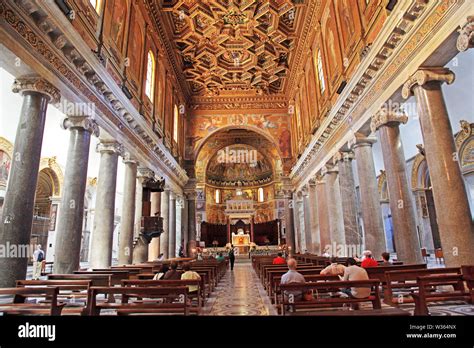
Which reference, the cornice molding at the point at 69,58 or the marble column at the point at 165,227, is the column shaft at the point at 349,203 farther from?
the marble column at the point at 165,227

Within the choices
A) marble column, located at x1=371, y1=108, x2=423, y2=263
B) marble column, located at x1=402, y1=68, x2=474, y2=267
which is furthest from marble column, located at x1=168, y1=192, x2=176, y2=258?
marble column, located at x1=402, y1=68, x2=474, y2=267

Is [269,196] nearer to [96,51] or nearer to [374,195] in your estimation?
[374,195]

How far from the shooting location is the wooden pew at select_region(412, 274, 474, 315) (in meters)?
3.58

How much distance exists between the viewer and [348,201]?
10.5 m

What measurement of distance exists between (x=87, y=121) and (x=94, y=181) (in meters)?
9.78

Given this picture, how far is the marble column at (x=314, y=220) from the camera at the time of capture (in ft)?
49.9

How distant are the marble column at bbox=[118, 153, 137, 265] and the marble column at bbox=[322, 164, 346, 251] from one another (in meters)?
8.17

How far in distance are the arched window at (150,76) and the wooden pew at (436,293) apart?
40.2 ft

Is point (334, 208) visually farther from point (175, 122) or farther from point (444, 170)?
point (175, 122)

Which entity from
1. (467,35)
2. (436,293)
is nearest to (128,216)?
(436,293)

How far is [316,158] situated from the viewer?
14.1 m

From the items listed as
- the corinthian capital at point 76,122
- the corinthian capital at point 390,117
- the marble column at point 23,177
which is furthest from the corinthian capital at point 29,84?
the corinthian capital at point 390,117

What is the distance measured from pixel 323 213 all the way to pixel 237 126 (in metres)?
9.60

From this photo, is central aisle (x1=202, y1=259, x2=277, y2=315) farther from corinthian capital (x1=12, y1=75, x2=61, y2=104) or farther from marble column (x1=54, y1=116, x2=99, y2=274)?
corinthian capital (x1=12, y1=75, x2=61, y2=104)
